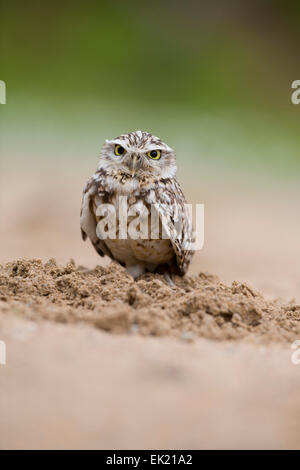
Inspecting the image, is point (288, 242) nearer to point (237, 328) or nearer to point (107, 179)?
point (107, 179)

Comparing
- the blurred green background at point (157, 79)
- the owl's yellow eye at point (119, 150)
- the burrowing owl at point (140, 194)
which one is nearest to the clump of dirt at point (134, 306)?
the burrowing owl at point (140, 194)

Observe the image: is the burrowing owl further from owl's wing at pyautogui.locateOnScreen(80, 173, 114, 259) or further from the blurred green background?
the blurred green background

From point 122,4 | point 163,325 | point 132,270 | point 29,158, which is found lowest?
point 163,325

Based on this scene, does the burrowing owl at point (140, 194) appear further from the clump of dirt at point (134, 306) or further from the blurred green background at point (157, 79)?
the blurred green background at point (157, 79)

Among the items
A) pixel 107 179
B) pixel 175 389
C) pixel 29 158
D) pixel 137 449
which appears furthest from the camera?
pixel 29 158

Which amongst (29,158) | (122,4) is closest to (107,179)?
(29,158)

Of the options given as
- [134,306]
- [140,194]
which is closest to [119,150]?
[140,194]

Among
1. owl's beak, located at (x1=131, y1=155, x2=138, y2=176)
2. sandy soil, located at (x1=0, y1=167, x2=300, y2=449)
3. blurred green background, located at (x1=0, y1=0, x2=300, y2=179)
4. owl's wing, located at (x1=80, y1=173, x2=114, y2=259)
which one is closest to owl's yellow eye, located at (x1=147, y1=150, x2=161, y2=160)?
owl's beak, located at (x1=131, y1=155, x2=138, y2=176)

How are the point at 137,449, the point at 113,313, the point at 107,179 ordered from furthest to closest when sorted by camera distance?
the point at 107,179
the point at 113,313
the point at 137,449
